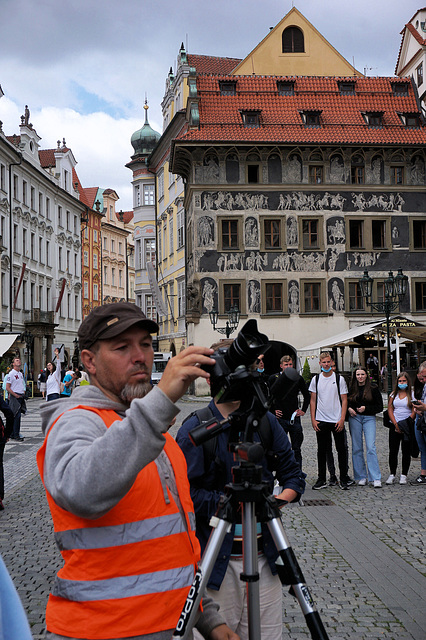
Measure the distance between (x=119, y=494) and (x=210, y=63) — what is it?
52.9 m

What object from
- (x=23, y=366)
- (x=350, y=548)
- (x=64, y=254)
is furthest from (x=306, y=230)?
(x=350, y=548)

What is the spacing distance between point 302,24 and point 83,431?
48851 mm

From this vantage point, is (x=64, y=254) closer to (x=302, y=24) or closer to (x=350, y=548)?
(x=302, y=24)

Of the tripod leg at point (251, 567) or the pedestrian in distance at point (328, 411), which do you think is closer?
the tripod leg at point (251, 567)

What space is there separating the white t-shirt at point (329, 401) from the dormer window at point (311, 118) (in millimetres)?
33262

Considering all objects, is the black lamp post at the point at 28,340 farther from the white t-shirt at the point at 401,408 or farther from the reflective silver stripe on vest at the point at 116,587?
the reflective silver stripe on vest at the point at 116,587

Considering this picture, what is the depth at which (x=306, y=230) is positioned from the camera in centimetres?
4112

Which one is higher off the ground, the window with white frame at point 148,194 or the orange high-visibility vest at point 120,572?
the window with white frame at point 148,194

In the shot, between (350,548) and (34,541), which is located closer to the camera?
(350,548)


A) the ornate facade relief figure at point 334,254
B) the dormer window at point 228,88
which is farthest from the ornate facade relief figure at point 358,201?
the dormer window at point 228,88

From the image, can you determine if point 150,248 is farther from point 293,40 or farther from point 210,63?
point 293,40

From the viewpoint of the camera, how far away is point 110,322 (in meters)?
2.46

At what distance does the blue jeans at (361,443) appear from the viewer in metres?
11.4

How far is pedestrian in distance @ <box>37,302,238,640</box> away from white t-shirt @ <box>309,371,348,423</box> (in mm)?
9215
